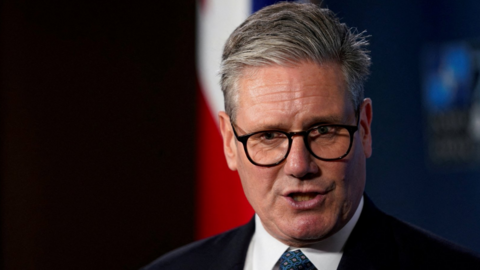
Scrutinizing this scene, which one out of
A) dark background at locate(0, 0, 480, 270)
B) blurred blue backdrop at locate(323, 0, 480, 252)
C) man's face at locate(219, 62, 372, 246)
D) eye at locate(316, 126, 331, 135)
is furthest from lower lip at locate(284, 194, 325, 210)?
blurred blue backdrop at locate(323, 0, 480, 252)

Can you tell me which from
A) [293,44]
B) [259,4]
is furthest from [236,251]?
[259,4]

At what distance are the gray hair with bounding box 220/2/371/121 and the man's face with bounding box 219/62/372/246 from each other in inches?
0.9

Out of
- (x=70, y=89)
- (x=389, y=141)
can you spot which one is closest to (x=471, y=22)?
(x=389, y=141)

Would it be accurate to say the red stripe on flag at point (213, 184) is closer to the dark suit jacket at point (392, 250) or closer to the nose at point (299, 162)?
the dark suit jacket at point (392, 250)

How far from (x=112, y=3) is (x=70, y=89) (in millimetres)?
381

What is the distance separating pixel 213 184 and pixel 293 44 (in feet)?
3.10

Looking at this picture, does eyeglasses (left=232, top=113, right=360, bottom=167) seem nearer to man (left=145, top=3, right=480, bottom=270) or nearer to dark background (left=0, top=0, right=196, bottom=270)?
man (left=145, top=3, right=480, bottom=270)

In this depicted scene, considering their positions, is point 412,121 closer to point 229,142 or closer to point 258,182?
point 229,142

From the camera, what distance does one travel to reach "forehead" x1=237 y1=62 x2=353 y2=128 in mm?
1186

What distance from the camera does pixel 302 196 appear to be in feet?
3.91

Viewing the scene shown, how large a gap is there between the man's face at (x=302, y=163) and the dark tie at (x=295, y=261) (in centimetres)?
4

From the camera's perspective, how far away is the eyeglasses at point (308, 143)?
46.6 inches

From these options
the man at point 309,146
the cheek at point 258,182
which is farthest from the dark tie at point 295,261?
the cheek at point 258,182

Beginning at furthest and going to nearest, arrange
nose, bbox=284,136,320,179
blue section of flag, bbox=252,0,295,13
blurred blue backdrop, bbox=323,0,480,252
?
1. blurred blue backdrop, bbox=323,0,480,252
2. blue section of flag, bbox=252,0,295,13
3. nose, bbox=284,136,320,179
